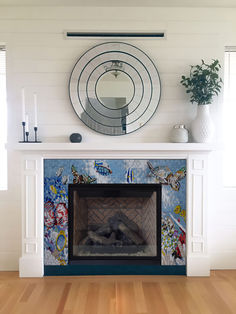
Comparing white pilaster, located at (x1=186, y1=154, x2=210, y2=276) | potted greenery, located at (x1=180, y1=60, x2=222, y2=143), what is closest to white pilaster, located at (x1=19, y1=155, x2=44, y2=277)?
white pilaster, located at (x1=186, y1=154, x2=210, y2=276)

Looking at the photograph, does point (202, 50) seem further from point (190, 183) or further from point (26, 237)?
point (26, 237)

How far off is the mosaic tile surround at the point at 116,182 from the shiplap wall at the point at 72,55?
0.29m

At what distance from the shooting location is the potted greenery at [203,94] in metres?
2.68

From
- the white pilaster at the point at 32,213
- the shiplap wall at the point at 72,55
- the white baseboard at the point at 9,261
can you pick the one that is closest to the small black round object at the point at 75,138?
the shiplap wall at the point at 72,55

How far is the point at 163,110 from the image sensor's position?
290cm

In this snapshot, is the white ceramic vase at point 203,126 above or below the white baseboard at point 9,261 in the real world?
above

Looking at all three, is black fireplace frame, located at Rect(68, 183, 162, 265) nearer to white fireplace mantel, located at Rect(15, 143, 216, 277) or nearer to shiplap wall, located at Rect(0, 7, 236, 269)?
white fireplace mantel, located at Rect(15, 143, 216, 277)

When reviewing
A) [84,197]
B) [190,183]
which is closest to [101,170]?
[84,197]

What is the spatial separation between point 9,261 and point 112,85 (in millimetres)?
2066

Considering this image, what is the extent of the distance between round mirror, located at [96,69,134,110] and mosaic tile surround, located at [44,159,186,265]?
1.98 feet

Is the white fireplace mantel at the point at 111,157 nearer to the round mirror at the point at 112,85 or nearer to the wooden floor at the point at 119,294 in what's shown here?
the wooden floor at the point at 119,294

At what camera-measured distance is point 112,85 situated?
9.29ft

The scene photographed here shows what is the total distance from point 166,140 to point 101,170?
731mm

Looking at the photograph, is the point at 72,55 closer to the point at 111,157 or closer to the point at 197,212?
the point at 111,157
